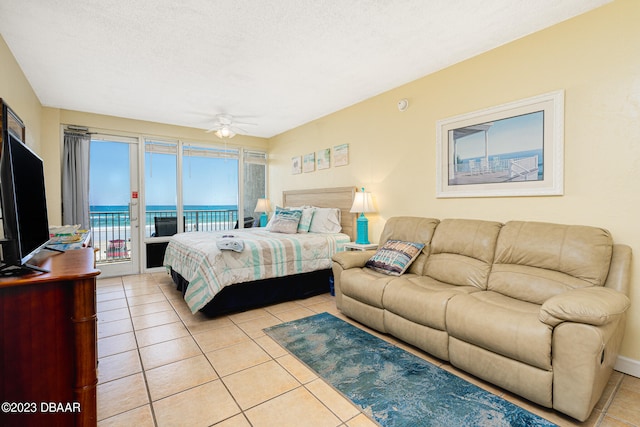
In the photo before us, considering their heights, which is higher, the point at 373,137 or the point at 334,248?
the point at 373,137

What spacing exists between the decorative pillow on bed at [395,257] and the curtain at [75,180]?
14.2ft

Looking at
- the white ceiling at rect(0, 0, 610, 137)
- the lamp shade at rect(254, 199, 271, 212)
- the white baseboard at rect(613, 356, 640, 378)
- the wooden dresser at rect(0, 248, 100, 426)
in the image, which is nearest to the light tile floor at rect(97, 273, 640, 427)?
the white baseboard at rect(613, 356, 640, 378)

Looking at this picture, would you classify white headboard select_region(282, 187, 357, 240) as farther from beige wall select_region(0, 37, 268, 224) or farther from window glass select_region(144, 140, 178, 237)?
window glass select_region(144, 140, 178, 237)

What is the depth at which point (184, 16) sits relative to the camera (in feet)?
7.36

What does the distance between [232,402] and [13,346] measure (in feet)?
3.67

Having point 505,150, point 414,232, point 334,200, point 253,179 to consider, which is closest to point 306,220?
point 334,200

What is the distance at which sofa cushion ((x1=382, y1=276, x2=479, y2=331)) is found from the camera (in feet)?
7.06

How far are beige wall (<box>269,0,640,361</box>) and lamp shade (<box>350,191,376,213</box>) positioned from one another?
0.67ft

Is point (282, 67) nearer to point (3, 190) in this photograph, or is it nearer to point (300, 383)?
point (3, 190)

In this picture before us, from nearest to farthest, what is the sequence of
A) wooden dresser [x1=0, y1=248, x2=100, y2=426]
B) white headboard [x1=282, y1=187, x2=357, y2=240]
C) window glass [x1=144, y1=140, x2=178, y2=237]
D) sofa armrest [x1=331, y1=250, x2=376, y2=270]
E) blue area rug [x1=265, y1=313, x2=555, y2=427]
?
wooden dresser [x1=0, y1=248, x2=100, y2=426] < blue area rug [x1=265, y1=313, x2=555, y2=427] < sofa armrest [x1=331, y1=250, x2=376, y2=270] < white headboard [x1=282, y1=187, x2=357, y2=240] < window glass [x1=144, y1=140, x2=178, y2=237]

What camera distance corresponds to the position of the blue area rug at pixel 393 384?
5.40 feet

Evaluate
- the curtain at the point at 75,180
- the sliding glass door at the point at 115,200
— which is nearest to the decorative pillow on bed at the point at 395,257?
the sliding glass door at the point at 115,200

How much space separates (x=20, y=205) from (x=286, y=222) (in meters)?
3.12

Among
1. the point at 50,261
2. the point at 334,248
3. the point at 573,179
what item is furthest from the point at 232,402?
the point at 573,179
